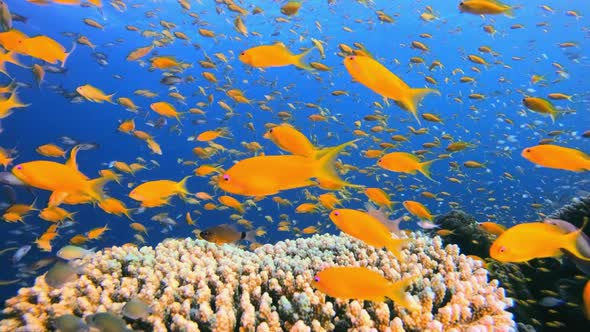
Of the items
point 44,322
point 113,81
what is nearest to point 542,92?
point 113,81

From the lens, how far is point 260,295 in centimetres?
378

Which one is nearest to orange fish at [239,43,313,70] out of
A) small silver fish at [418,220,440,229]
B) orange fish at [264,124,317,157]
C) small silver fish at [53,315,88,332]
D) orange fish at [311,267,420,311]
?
orange fish at [264,124,317,157]

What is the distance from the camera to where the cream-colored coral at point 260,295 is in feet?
11.0

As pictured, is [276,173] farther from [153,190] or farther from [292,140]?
[153,190]

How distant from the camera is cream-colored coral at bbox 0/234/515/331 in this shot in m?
3.36

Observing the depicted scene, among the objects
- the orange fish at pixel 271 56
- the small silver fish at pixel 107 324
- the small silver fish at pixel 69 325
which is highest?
the orange fish at pixel 271 56

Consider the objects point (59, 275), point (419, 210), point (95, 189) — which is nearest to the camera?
point (95, 189)

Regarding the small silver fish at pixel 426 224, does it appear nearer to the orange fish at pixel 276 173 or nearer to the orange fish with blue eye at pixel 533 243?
the orange fish with blue eye at pixel 533 243

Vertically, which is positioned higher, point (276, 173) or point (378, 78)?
point (378, 78)

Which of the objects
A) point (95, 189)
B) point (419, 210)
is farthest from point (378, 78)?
point (419, 210)

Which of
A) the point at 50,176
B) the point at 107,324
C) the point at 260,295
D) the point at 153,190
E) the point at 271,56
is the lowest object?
the point at 260,295

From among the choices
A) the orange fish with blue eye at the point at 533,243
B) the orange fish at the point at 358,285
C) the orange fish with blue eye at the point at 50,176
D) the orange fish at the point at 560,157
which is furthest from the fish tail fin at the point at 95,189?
the orange fish at the point at 560,157

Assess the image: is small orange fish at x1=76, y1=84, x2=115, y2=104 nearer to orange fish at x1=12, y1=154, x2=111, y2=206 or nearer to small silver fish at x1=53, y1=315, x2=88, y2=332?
orange fish at x1=12, y1=154, x2=111, y2=206

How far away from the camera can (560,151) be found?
370cm
